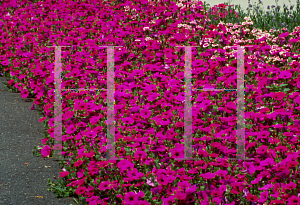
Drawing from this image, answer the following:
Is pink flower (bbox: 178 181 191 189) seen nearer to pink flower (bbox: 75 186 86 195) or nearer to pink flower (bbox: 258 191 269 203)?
pink flower (bbox: 258 191 269 203)

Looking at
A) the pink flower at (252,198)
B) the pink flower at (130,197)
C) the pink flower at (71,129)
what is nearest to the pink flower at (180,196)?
the pink flower at (130,197)

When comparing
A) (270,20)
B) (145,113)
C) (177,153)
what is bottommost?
(177,153)

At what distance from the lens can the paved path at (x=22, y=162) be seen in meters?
3.57

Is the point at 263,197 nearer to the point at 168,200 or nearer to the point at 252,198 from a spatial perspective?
the point at 252,198

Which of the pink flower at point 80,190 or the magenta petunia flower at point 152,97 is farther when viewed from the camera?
the magenta petunia flower at point 152,97

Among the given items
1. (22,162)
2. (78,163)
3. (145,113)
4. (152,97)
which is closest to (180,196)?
(78,163)

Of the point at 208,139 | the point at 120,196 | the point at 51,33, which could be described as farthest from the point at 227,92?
the point at 51,33

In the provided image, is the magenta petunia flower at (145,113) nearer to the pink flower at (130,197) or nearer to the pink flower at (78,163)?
the pink flower at (78,163)

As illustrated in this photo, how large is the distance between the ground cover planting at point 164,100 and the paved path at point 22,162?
12 centimetres

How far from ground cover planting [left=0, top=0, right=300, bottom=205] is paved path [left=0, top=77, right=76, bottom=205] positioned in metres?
0.12

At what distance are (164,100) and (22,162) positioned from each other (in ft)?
5.36

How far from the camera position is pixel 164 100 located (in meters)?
4.34

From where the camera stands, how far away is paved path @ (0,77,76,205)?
357cm

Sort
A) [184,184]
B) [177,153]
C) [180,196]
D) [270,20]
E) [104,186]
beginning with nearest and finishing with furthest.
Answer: [180,196], [184,184], [104,186], [177,153], [270,20]
